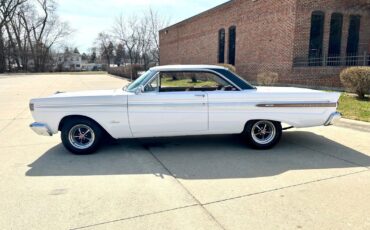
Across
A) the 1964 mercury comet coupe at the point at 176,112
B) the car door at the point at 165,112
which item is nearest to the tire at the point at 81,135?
the 1964 mercury comet coupe at the point at 176,112

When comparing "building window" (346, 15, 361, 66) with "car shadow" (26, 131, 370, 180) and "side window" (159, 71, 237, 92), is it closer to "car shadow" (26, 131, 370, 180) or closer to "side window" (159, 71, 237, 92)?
"car shadow" (26, 131, 370, 180)

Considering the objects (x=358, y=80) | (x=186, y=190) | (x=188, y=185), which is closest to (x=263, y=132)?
(x=188, y=185)

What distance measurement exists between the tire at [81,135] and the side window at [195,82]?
1.43 metres

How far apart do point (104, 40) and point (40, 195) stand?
84.7 meters

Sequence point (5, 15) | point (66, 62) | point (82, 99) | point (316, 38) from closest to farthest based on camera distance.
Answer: point (82, 99) < point (316, 38) < point (5, 15) < point (66, 62)

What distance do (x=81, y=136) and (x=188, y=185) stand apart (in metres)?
2.44

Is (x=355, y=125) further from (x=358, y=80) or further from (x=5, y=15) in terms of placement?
(x=5, y=15)

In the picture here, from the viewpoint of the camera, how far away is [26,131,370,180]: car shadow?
4.40 meters

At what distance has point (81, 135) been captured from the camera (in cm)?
526

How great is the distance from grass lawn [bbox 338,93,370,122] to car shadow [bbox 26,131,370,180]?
2259 mm

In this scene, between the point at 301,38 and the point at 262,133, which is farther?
the point at 301,38

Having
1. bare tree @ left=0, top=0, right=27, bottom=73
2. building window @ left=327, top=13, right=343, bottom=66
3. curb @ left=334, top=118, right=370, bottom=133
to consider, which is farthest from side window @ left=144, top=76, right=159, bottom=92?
bare tree @ left=0, top=0, right=27, bottom=73

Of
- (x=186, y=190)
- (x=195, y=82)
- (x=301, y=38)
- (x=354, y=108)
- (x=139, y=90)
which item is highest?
(x=301, y=38)

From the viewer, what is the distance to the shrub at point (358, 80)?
9516 millimetres
